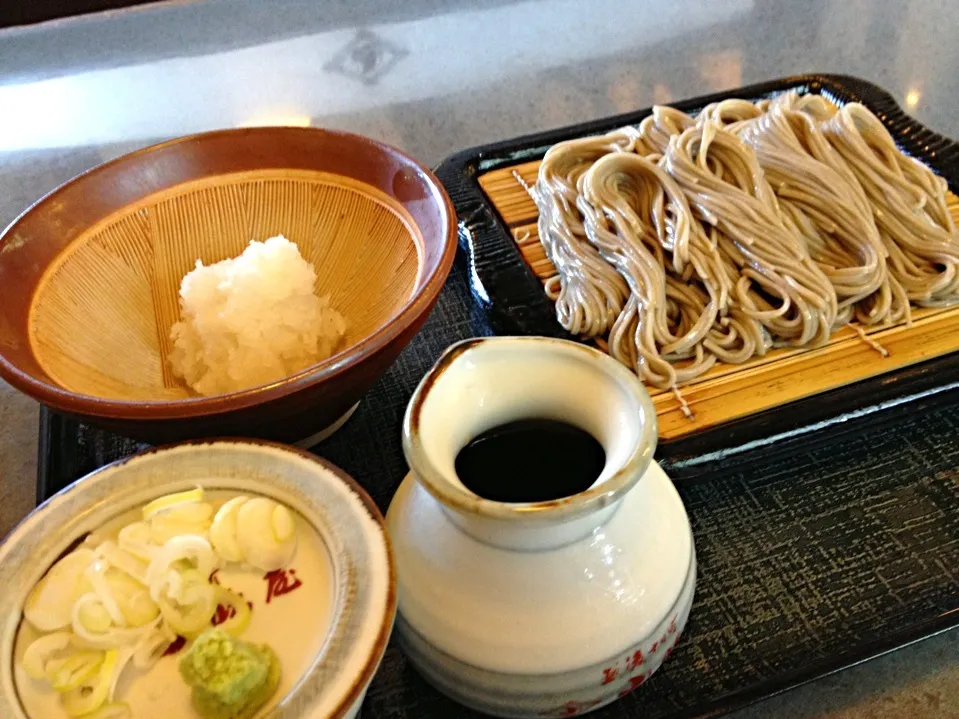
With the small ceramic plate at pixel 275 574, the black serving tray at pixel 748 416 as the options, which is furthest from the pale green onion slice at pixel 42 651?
the black serving tray at pixel 748 416

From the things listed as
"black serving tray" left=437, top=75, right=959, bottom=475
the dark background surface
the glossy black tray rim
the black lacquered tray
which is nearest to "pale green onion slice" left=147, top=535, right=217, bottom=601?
the glossy black tray rim

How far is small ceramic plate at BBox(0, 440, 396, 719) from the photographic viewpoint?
2.10 ft

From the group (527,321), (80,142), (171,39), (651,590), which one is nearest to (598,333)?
(527,321)

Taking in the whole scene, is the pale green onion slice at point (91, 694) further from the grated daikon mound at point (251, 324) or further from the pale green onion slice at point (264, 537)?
the grated daikon mound at point (251, 324)

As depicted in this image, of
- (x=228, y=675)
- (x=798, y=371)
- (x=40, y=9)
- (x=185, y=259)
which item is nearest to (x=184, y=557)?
(x=228, y=675)

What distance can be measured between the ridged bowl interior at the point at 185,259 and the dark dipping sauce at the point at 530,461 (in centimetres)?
29

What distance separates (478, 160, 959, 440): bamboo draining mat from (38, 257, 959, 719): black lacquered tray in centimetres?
7

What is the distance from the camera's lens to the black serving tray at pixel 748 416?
3.33 ft

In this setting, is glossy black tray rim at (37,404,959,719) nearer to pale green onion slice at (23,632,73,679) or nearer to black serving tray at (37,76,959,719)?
black serving tray at (37,76,959,719)

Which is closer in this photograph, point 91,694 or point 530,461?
point 91,694

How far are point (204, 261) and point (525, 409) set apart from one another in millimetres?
680

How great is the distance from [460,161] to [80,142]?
1453 millimetres

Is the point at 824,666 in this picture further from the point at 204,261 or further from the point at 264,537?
the point at 204,261

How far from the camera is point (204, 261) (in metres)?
1.25
